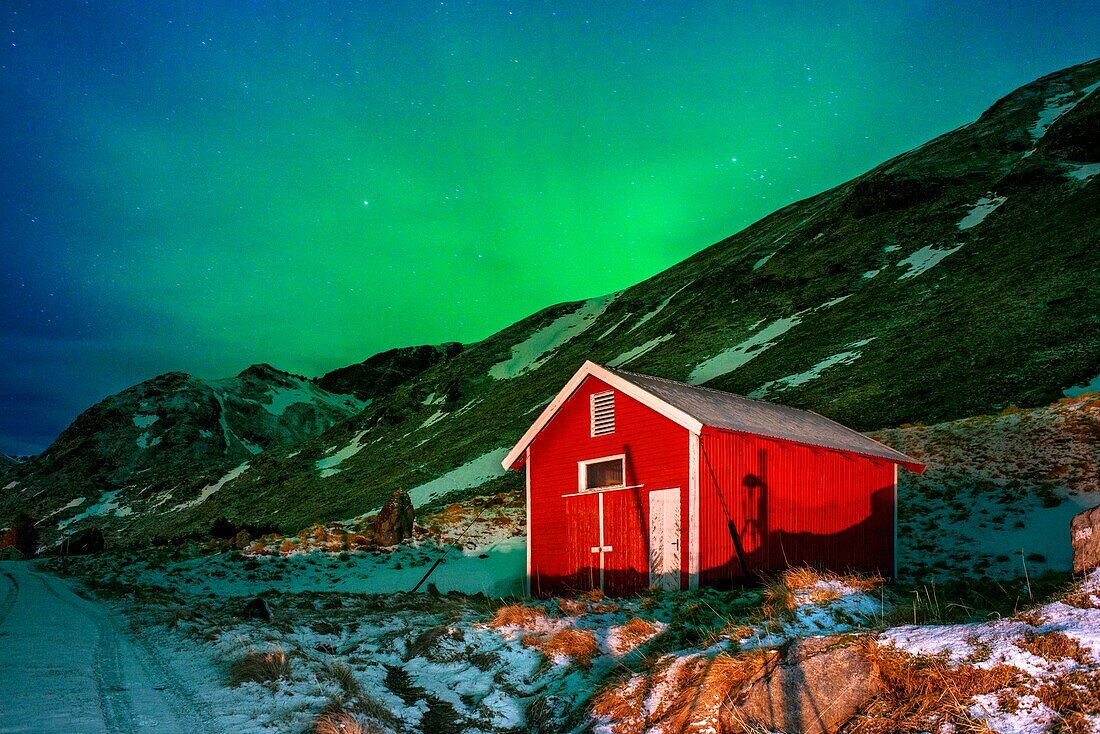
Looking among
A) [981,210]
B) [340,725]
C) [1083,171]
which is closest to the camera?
[340,725]

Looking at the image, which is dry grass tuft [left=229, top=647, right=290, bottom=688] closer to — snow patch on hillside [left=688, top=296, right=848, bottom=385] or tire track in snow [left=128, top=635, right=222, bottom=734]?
tire track in snow [left=128, top=635, right=222, bottom=734]

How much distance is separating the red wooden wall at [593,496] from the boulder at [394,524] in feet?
32.8

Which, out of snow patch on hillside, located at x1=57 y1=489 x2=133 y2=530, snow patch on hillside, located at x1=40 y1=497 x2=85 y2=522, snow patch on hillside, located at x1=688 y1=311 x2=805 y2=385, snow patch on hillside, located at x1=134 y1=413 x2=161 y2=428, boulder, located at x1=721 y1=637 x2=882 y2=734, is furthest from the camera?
snow patch on hillside, located at x1=134 y1=413 x2=161 y2=428

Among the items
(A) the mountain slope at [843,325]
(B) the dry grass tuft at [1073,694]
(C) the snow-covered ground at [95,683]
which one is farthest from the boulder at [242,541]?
(B) the dry grass tuft at [1073,694]

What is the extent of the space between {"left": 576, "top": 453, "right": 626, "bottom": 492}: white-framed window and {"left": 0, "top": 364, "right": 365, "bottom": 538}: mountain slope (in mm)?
82643

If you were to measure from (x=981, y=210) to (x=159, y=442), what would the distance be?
143077 mm

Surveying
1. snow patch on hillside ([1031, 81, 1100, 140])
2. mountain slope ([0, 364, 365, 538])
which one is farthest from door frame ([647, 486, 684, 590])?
snow patch on hillside ([1031, 81, 1100, 140])

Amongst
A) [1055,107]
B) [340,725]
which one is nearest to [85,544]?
[340,725]

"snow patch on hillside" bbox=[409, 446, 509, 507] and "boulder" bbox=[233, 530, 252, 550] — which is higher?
"snow patch on hillside" bbox=[409, 446, 509, 507]

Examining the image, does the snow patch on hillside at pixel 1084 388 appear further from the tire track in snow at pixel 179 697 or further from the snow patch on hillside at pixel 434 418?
the snow patch on hillside at pixel 434 418

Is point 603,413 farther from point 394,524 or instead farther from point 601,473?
point 394,524

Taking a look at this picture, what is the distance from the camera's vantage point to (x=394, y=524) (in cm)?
2906

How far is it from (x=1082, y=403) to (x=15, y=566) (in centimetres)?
4465

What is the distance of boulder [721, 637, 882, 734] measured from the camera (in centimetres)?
606
